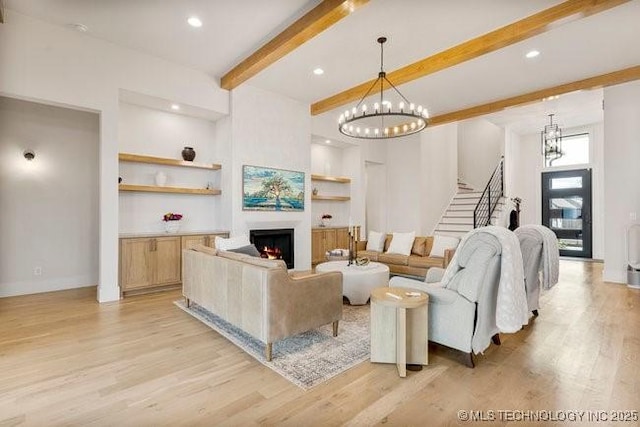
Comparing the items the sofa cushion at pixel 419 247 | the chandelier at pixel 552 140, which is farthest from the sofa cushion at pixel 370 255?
the chandelier at pixel 552 140

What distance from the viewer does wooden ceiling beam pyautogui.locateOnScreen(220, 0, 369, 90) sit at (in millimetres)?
3273

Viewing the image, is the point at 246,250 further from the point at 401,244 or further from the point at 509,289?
the point at 401,244

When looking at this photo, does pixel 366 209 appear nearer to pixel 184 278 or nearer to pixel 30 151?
pixel 184 278

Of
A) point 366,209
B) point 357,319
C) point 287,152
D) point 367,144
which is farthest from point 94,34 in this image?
point 366,209

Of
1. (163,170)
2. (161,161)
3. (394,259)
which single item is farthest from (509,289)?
(163,170)

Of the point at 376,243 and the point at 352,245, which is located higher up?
the point at 352,245

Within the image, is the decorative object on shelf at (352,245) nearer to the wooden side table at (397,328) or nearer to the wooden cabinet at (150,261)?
the wooden side table at (397,328)

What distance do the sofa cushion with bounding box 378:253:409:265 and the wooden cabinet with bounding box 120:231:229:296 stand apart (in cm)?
342

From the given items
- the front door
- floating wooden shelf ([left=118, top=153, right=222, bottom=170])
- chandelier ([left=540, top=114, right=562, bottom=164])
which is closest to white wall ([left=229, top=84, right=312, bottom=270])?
floating wooden shelf ([left=118, top=153, right=222, bottom=170])

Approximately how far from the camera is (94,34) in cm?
431

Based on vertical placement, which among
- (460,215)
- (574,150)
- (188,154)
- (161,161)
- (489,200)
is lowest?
(460,215)

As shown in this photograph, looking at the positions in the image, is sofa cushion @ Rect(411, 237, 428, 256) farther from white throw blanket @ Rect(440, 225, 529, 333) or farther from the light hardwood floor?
white throw blanket @ Rect(440, 225, 529, 333)

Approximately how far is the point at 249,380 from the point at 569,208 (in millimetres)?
10022

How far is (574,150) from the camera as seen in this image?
8828mm
